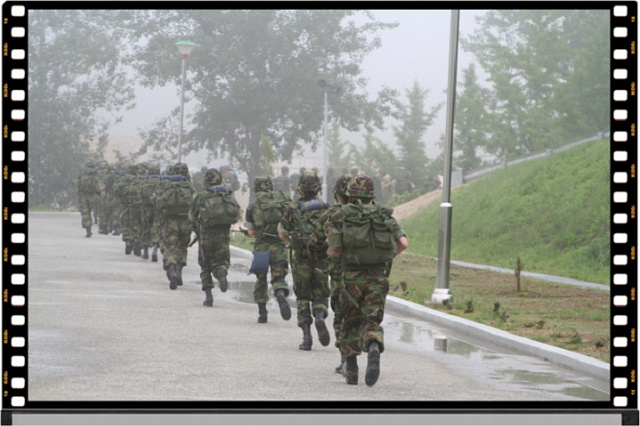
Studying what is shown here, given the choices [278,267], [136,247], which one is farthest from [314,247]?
[136,247]

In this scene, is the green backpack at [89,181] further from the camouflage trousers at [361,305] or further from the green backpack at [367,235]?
the green backpack at [367,235]

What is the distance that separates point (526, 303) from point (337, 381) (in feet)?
26.0

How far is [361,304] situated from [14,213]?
326 cm

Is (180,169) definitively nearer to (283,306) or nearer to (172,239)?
(172,239)

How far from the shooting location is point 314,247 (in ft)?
38.5

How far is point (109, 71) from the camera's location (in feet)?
168

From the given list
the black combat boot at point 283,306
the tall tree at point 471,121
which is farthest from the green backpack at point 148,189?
the tall tree at point 471,121

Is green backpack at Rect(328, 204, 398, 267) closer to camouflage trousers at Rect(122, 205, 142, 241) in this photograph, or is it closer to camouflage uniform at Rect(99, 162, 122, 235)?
camouflage trousers at Rect(122, 205, 142, 241)

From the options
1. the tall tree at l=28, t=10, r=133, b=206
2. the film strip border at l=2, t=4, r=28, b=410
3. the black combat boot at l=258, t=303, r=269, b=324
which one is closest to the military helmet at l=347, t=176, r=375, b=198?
the film strip border at l=2, t=4, r=28, b=410

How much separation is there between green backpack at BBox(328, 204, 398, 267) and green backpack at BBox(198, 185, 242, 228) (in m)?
6.03

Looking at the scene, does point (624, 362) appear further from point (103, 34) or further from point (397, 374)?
point (103, 34)

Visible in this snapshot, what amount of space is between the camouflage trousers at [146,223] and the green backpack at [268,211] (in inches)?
356

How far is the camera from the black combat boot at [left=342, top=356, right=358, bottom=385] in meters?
9.95

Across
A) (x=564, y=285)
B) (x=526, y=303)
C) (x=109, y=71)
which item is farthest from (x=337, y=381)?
(x=109, y=71)
